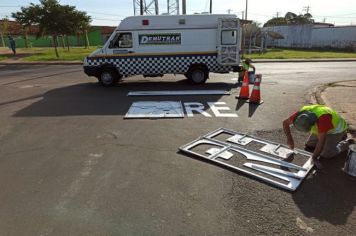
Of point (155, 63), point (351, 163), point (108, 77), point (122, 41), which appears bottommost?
point (351, 163)

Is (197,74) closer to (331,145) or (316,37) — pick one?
(331,145)

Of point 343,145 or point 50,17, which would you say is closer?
point 343,145

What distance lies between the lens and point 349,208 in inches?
140

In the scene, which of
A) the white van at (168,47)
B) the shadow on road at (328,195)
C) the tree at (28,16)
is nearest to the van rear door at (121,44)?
the white van at (168,47)

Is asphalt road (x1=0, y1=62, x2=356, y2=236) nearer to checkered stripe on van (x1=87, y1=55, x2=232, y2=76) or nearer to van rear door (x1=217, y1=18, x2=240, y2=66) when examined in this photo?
checkered stripe on van (x1=87, y1=55, x2=232, y2=76)

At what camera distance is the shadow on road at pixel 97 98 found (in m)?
8.16

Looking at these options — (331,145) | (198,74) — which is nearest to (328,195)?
(331,145)

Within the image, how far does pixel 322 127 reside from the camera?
4387 millimetres

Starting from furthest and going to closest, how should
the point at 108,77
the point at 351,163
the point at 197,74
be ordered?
1. the point at 197,74
2. the point at 108,77
3. the point at 351,163

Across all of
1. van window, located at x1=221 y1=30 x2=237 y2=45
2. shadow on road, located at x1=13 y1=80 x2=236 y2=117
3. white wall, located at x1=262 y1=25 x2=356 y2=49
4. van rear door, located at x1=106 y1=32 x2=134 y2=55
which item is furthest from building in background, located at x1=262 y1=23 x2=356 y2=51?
van rear door, located at x1=106 y1=32 x2=134 y2=55

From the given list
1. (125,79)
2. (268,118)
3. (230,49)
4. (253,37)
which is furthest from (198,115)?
(253,37)

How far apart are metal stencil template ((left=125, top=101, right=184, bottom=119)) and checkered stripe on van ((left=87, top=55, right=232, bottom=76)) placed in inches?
120

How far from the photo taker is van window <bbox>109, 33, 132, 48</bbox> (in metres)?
11.5

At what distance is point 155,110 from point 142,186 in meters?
4.14
